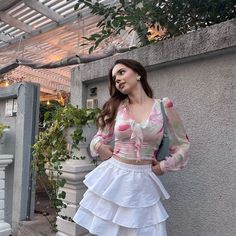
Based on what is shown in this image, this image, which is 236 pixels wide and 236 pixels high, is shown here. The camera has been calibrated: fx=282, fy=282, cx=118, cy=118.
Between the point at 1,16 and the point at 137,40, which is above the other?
the point at 1,16

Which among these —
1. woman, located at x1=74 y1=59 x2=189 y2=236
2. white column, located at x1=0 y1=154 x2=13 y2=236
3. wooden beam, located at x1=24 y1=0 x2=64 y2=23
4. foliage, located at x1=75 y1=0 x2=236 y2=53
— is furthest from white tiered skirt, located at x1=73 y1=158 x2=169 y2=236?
wooden beam, located at x1=24 y1=0 x2=64 y2=23

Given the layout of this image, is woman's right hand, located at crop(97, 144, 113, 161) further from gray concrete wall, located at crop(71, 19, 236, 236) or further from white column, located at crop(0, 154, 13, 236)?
white column, located at crop(0, 154, 13, 236)

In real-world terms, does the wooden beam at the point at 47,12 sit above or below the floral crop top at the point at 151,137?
above

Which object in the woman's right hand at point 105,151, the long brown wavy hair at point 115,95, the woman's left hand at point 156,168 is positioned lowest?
the woman's left hand at point 156,168

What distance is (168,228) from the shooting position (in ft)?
6.40

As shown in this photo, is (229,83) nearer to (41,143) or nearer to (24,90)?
(41,143)

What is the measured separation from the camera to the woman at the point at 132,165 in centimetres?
146

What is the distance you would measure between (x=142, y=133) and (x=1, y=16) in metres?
5.92

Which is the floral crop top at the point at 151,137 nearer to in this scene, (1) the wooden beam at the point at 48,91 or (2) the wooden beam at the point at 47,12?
(2) the wooden beam at the point at 47,12

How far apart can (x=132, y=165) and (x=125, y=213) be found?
0.83 feet

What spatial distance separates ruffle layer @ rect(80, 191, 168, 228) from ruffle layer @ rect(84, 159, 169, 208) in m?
0.03

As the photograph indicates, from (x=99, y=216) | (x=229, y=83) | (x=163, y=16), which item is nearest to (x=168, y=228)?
(x=99, y=216)

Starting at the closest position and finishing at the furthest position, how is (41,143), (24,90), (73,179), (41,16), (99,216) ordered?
1. (99,216)
2. (73,179)
3. (41,143)
4. (24,90)
5. (41,16)

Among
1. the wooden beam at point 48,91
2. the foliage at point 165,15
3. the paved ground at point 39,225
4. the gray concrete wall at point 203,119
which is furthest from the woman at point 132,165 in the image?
the wooden beam at point 48,91
